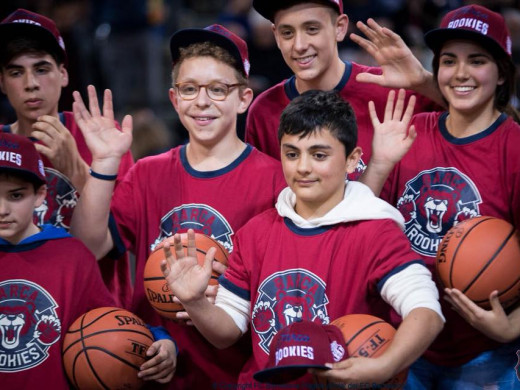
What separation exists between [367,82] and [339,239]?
46.4 inches

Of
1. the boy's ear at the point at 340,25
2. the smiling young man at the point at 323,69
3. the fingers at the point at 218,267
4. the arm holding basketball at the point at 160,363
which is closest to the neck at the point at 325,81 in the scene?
the smiling young man at the point at 323,69

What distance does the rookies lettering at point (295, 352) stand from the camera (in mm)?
3078

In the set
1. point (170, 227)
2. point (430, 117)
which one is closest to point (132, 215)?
point (170, 227)

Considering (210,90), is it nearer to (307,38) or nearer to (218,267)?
(307,38)

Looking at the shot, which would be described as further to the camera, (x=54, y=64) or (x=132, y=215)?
(x=54, y=64)

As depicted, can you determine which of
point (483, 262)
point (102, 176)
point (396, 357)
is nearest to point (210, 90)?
point (102, 176)

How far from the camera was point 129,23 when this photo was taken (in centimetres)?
871

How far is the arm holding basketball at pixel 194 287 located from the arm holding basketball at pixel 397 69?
147cm

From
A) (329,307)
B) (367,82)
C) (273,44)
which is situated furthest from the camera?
(273,44)

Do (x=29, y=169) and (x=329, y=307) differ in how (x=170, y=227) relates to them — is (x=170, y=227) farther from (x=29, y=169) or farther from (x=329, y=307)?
(x=329, y=307)

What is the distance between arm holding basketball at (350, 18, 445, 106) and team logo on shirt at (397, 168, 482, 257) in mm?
584

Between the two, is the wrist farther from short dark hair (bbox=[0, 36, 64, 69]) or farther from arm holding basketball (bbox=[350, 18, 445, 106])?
arm holding basketball (bbox=[350, 18, 445, 106])

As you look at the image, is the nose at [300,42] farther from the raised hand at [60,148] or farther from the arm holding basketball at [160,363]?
the arm holding basketball at [160,363]

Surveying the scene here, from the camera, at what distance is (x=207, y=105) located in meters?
4.11
